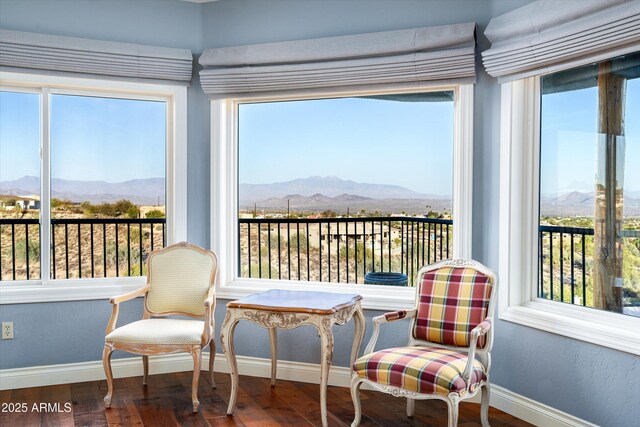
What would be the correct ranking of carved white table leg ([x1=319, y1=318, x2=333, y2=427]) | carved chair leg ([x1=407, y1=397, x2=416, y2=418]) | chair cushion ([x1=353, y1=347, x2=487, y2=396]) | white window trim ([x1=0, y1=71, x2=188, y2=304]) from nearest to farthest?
1. chair cushion ([x1=353, y1=347, x2=487, y2=396])
2. carved white table leg ([x1=319, y1=318, x2=333, y2=427])
3. carved chair leg ([x1=407, y1=397, x2=416, y2=418])
4. white window trim ([x1=0, y1=71, x2=188, y2=304])

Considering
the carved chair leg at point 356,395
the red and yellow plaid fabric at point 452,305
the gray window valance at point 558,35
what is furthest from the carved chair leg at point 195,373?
the gray window valance at point 558,35

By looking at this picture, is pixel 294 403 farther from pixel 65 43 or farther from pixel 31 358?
pixel 65 43

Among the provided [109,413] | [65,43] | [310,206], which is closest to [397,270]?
[310,206]

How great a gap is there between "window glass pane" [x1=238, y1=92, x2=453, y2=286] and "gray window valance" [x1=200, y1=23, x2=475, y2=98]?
255mm

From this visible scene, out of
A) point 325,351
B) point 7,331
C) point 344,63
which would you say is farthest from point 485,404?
point 7,331

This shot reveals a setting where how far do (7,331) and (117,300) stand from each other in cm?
82

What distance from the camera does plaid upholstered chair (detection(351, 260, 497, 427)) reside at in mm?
2504

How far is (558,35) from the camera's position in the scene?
2752 millimetres

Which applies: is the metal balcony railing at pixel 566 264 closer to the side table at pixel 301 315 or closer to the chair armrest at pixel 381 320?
the chair armrest at pixel 381 320

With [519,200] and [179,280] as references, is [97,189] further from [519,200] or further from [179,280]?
[519,200]

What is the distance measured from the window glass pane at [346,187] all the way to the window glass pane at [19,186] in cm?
138

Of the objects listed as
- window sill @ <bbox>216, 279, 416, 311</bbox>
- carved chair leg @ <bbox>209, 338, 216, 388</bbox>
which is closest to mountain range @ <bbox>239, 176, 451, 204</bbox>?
window sill @ <bbox>216, 279, 416, 311</bbox>

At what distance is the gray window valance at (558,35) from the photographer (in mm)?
2479

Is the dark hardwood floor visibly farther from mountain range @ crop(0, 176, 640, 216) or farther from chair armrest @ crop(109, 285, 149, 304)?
mountain range @ crop(0, 176, 640, 216)
